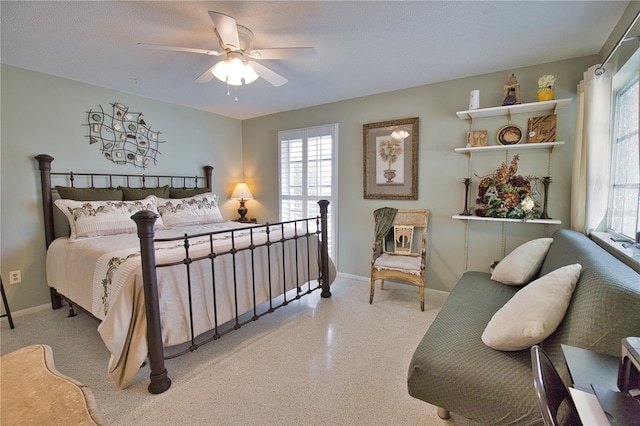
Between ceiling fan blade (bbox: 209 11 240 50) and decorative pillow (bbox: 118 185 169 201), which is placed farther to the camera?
decorative pillow (bbox: 118 185 169 201)

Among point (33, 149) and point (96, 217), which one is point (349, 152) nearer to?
point (96, 217)

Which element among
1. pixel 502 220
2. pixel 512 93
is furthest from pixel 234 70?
pixel 502 220

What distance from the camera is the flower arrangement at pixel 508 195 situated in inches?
106

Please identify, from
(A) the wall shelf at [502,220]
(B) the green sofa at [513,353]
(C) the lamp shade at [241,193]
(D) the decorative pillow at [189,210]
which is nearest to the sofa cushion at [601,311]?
(B) the green sofa at [513,353]

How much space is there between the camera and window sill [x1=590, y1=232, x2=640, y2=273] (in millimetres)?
1480

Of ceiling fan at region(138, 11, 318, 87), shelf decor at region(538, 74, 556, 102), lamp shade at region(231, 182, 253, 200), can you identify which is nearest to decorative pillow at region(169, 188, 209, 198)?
lamp shade at region(231, 182, 253, 200)

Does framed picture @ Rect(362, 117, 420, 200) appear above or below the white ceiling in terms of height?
below

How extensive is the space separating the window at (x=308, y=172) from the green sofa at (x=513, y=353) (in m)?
2.56

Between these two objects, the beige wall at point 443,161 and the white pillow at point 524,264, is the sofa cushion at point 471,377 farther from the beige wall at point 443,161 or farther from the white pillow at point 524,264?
the beige wall at point 443,161

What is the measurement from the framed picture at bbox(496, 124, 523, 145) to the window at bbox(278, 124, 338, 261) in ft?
6.15

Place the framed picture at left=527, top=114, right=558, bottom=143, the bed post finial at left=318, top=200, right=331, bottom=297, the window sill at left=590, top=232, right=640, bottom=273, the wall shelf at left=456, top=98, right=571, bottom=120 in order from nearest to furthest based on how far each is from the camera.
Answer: the window sill at left=590, top=232, right=640, bottom=273 < the wall shelf at left=456, top=98, right=571, bottom=120 < the framed picture at left=527, top=114, right=558, bottom=143 < the bed post finial at left=318, top=200, right=331, bottom=297

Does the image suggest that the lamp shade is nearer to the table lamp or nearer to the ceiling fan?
the table lamp

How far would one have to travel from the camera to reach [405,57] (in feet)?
8.45

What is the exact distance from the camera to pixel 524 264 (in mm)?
2199
